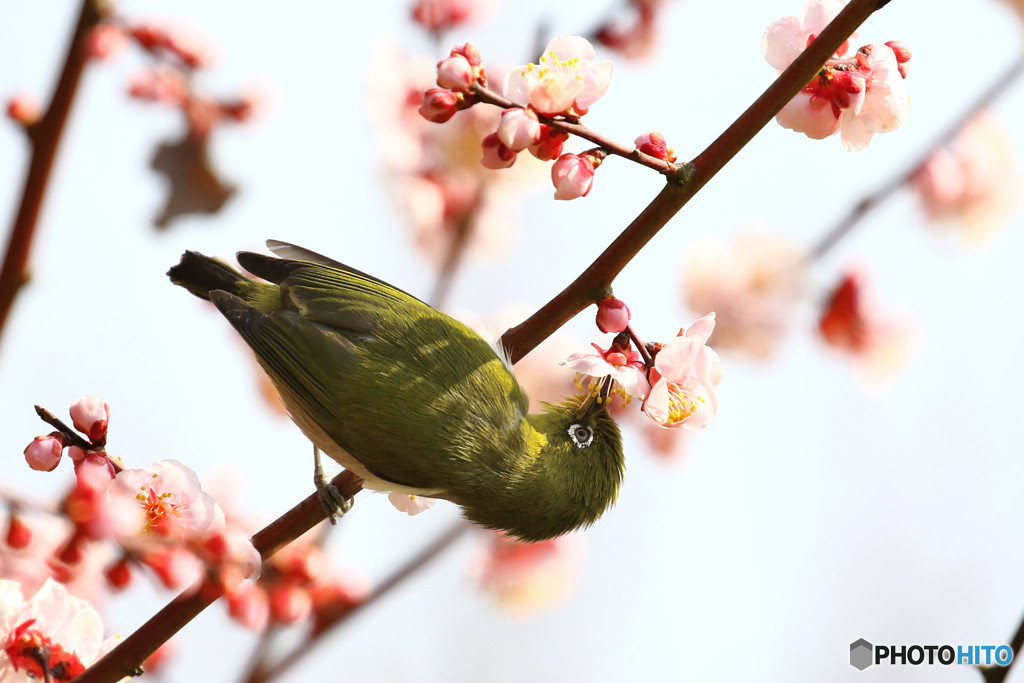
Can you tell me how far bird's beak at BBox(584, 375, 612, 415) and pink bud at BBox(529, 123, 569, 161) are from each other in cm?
56

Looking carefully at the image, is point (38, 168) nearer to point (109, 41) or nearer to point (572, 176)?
point (109, 41)

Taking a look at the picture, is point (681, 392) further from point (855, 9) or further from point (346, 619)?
point (346, 619)

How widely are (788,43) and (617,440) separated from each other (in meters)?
0.95

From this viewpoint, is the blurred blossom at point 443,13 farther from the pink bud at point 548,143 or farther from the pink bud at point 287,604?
the pink bud at point 287,604

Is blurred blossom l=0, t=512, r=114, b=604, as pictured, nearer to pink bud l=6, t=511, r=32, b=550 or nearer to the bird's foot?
pink bud l=6, t=511, r=32, b=550

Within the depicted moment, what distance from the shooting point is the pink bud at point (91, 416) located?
1.51 meters

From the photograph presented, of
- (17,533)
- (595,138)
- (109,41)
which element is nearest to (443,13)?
(109,41)

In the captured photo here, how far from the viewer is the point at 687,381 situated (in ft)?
5.26

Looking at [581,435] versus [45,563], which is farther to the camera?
[581,435]

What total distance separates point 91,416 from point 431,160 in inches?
55.0

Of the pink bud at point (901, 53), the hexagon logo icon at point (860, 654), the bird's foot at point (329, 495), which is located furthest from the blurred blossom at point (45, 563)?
the hexagon logo icon at point (860, 654)

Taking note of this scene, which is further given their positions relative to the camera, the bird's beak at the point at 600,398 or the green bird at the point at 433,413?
the green bird at the point at 433,413

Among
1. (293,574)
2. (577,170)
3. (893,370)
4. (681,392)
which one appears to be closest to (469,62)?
(577,170)

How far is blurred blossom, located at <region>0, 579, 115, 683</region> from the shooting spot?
1.71m
